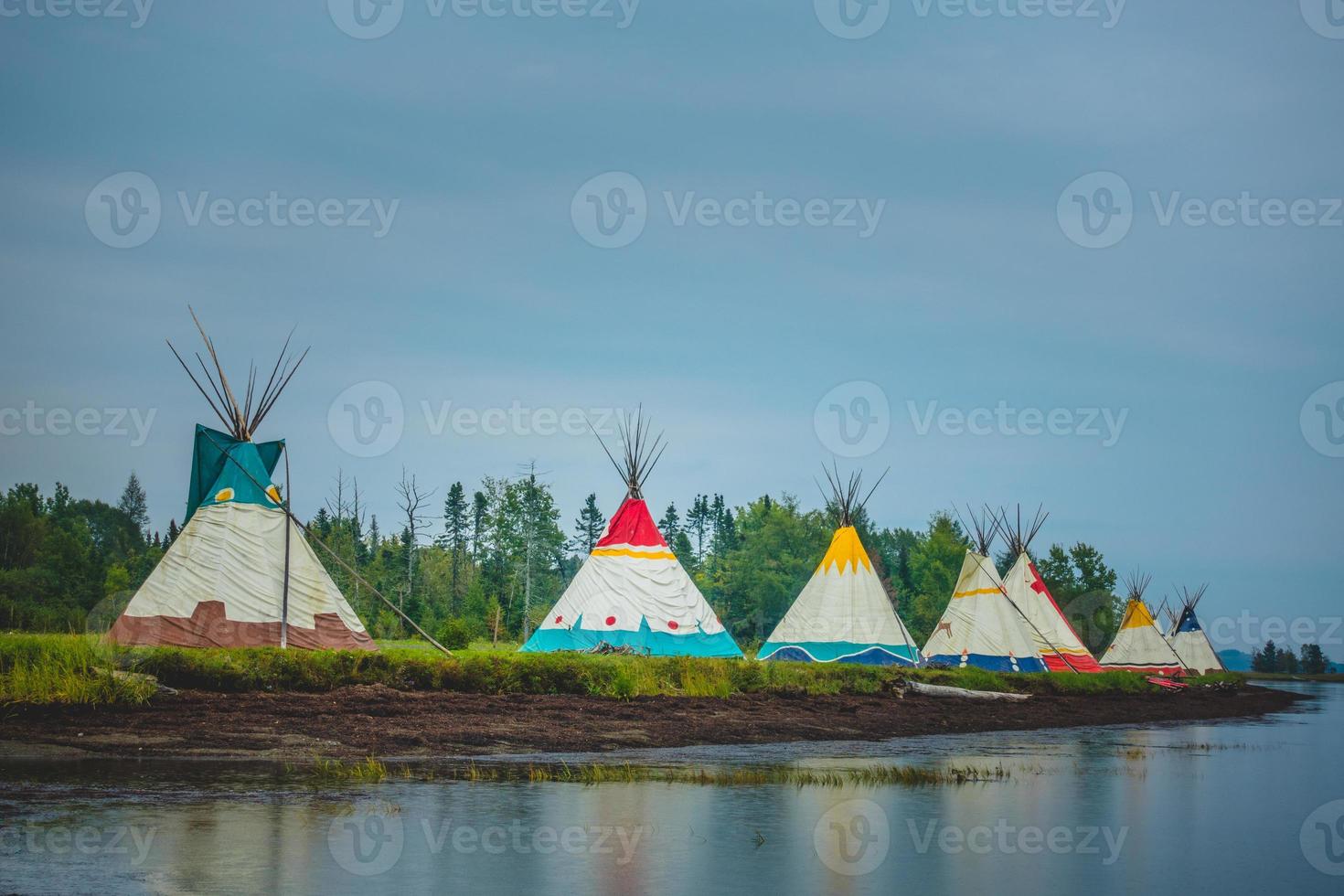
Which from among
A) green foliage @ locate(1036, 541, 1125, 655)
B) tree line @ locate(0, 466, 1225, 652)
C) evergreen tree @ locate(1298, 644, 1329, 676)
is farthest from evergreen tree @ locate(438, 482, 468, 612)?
evergreen tree @ locate(1298, 644, 1329, 676)

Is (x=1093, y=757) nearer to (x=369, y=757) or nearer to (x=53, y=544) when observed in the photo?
(x=369, y=757)

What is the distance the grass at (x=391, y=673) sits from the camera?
15.5m

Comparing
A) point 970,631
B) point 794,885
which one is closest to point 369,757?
point 794,885

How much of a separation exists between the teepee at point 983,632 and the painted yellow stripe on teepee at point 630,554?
1153 centimetres

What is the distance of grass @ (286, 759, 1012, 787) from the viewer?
12.6 m

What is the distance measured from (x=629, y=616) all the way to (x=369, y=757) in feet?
62.3

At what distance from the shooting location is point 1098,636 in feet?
256

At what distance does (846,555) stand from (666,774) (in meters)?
24.3

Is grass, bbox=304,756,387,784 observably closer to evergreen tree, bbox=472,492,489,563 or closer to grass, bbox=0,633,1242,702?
grass, bbox=0,633,1242,702

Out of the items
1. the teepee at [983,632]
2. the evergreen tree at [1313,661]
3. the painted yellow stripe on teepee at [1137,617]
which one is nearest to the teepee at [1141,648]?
the painted yellow stripe on teepee at [1137,617]

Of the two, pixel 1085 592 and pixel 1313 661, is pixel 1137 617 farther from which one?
pixel 1313 661

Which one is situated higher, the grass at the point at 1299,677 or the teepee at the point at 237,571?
the teepee at the point at 237,571

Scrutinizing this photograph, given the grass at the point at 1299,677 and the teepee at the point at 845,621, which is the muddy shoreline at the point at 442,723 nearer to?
the teepee at the point at 845,621

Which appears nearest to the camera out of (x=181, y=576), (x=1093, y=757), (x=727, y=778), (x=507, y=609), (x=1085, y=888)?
(x=1085, y=888)
